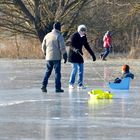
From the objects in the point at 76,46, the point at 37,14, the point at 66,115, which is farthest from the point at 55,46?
the point at 37,14

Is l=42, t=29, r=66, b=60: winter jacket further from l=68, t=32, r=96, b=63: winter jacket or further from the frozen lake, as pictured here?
l=68, t=32, r=96, b=63: winter jacket

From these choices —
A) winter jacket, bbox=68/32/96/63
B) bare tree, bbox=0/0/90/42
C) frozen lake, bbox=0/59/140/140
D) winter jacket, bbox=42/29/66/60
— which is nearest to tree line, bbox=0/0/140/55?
bare tree, bbox=0/0/90/42

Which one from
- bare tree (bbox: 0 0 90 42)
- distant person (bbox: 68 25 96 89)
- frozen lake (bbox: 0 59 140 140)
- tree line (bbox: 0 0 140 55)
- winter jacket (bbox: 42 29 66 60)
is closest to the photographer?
frozen lake (bbox: 0 59 140 140)

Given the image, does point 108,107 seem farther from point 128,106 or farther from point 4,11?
point 4,11

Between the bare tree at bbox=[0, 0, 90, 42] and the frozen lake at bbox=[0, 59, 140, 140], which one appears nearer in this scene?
the frozen lake at bbox=[0, 59, 140, 140]

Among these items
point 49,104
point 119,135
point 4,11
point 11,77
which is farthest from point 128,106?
point 4,11

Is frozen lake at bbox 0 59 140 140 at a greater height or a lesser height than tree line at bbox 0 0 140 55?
lesser

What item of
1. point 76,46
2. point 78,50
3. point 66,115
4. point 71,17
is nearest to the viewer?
point 66,115

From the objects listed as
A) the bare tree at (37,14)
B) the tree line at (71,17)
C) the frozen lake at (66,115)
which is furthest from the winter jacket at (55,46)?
the bare tree at (37,14)

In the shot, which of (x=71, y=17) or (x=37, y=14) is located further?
(x=71, y=17)

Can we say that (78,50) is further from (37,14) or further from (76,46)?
(37,14)

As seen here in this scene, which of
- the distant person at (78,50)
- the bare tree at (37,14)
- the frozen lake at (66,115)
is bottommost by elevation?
the frozen lake at (66,115)

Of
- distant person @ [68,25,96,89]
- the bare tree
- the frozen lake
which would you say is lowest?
the frozen lake

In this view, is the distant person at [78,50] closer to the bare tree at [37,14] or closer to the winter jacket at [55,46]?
the winter jacket at [55,46]
